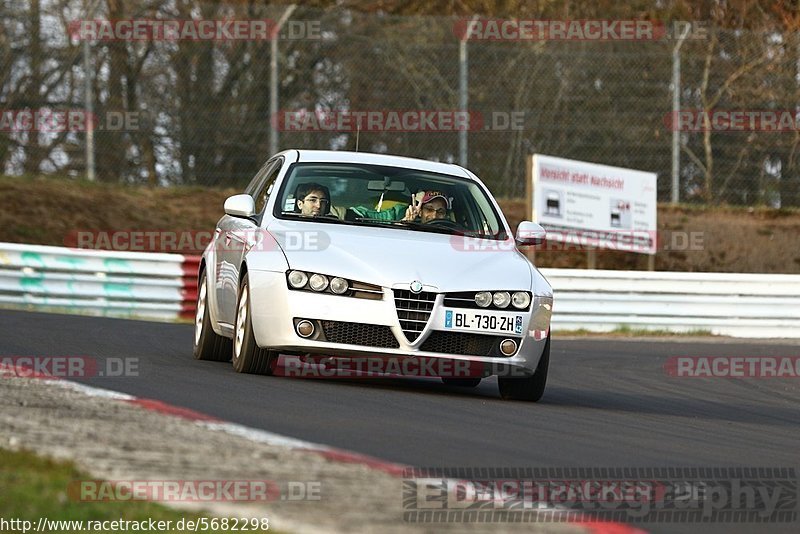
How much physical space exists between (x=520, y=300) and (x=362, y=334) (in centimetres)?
101

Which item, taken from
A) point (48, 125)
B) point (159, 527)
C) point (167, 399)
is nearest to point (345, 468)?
point (159, 527)

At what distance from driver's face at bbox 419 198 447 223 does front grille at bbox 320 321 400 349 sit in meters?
1.35

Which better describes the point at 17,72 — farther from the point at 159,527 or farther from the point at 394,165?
the point at 159,527

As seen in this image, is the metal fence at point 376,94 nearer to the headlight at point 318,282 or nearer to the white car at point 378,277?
the white car at point 378,277

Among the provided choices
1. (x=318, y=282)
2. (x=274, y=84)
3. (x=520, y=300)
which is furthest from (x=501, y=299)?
(x=274, y=84)

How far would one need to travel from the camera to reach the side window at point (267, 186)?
10.6 metres

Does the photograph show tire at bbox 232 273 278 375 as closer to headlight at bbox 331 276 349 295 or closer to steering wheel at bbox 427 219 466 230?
headlight at bbox 331 276 349 295

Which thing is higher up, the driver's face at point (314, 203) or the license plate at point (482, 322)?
the driver's face at point (314, 203)

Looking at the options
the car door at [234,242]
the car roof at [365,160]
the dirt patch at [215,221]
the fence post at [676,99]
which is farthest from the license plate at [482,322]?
the fence post at [676,99]

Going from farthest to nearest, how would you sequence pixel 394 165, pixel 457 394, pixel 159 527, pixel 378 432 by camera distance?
pixel 394 165 → pixel 457 394 → pixel 378 432 → pixel 159 527

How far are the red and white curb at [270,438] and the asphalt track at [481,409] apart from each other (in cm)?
29

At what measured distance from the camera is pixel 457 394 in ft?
32.6

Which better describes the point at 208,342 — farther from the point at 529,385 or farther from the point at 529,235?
the point at 529,385

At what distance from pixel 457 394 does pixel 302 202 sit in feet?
5.38
